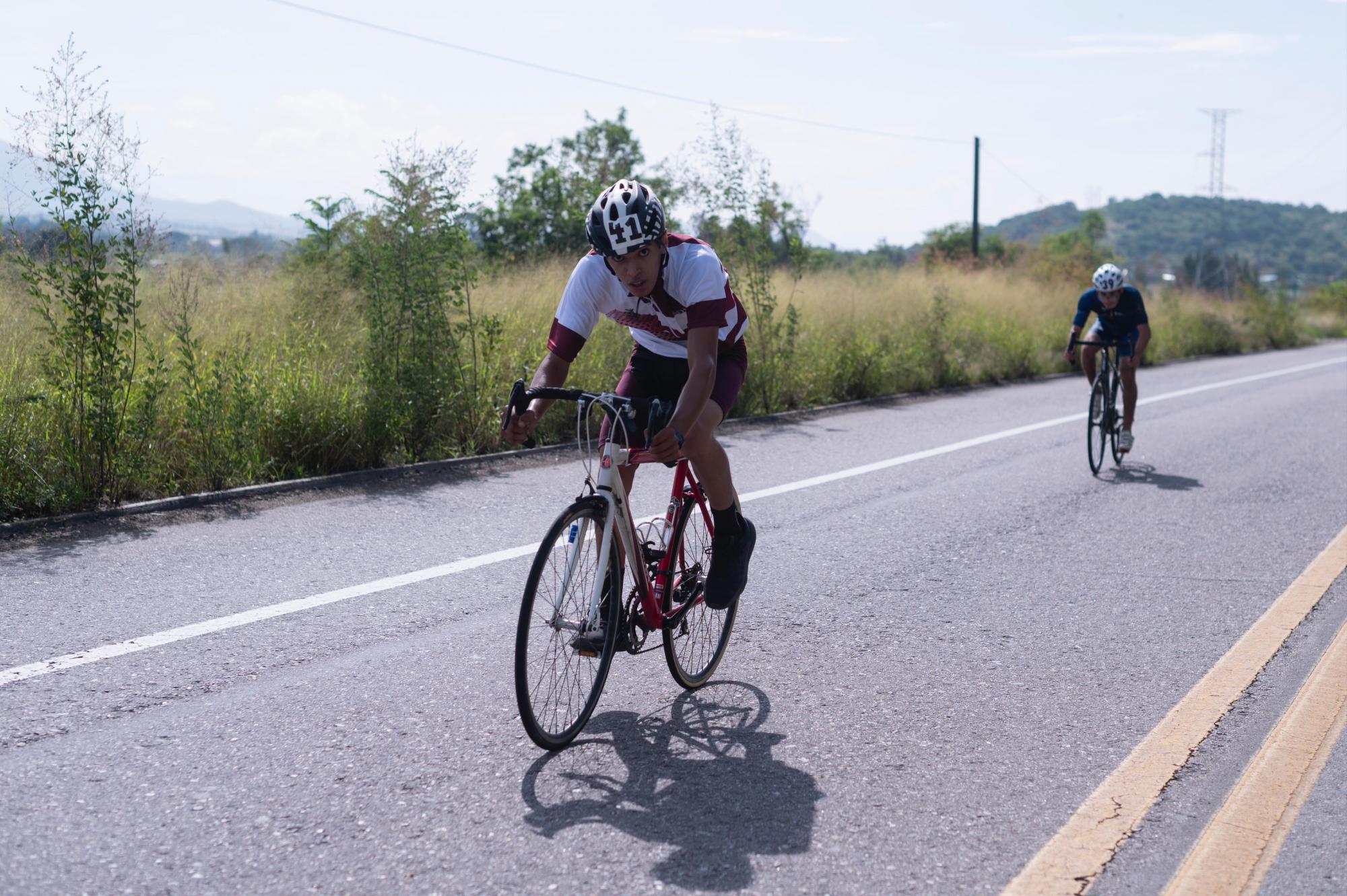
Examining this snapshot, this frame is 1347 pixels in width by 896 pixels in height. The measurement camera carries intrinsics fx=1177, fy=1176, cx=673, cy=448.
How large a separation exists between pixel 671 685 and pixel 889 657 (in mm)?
994

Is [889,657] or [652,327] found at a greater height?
[652,327]

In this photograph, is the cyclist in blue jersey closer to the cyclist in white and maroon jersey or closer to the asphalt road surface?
the asphalt road surface

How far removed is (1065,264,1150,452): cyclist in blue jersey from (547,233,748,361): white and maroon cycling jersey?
726 cm

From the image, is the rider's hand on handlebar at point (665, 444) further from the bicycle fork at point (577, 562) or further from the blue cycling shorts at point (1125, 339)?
the blue cycling shorts at point (1125, 339)

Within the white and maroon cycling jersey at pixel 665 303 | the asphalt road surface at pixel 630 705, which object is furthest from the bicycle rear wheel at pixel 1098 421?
the white and maroon cycling jersey at pixel 665 303

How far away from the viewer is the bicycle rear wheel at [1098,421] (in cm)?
1011

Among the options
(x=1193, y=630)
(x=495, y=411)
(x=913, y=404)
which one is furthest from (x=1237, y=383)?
(x=1193, y=630)

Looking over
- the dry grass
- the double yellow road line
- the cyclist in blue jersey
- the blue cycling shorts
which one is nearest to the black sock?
the double yellow road line

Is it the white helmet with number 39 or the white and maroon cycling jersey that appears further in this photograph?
the white helmet with number 39

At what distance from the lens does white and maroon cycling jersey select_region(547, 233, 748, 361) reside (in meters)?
4.02

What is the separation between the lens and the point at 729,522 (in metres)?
4.55

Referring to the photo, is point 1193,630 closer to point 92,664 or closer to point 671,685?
point 671,685

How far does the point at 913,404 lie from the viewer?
16.1 m

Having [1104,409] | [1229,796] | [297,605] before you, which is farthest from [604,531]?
[1104,409]
